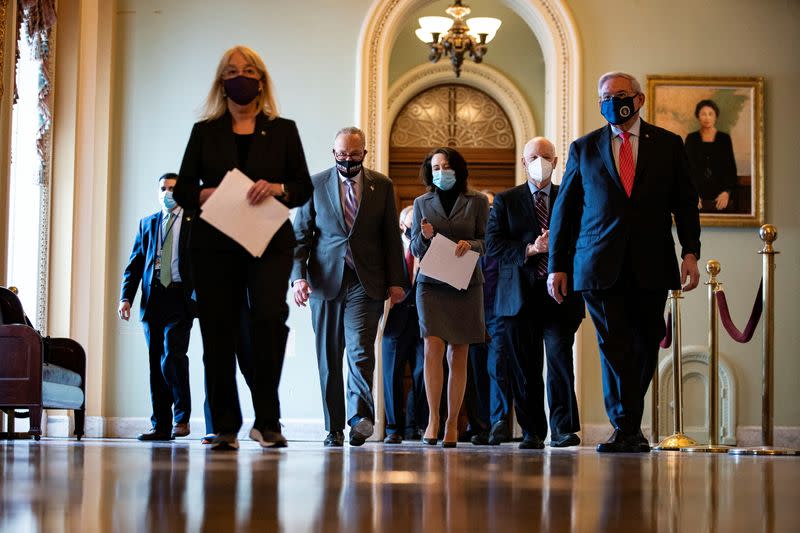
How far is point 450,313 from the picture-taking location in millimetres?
6191

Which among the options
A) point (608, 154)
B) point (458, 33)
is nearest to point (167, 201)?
point (608, 154)

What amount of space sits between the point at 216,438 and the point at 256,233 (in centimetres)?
68

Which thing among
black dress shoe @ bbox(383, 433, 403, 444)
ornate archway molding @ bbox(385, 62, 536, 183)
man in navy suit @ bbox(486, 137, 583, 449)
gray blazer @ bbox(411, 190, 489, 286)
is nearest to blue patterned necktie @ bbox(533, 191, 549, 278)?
man in navy suit @ bbox(486, 137, 583, 449)

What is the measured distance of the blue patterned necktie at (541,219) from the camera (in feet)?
20.2

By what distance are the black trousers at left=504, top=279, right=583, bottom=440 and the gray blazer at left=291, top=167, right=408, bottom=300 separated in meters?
0.64

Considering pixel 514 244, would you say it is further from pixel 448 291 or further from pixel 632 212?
pixel 632 212

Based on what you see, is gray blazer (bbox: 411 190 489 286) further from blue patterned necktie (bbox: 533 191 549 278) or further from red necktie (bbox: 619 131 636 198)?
red necktie (bbox: 619 131 636 198)

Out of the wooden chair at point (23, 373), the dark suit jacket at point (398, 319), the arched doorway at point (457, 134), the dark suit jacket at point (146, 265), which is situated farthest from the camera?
the arched doorway at point (457, 134)

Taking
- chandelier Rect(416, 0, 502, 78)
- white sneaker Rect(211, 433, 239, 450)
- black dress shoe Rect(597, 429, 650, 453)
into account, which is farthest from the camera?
chandelier Rect(416, 0, 502, 78)

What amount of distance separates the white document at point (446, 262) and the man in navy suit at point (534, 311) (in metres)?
0.22

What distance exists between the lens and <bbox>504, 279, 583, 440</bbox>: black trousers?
6.04 metres

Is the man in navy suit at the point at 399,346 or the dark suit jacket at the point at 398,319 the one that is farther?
the dark suit jacket at the point at 398,319

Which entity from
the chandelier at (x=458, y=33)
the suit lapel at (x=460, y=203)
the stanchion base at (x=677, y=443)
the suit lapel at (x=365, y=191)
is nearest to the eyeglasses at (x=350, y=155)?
the suit lapel at (x=365, y=191)

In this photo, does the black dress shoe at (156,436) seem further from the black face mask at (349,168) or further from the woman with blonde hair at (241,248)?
the woman with blonde hair at (241,248)
